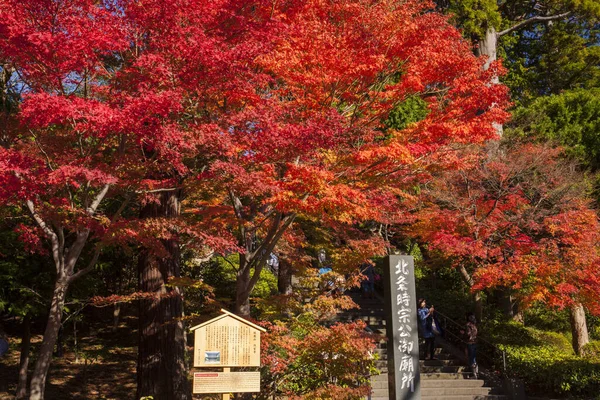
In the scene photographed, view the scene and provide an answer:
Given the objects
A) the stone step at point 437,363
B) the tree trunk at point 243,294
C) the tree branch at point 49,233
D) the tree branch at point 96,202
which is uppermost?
the tree branch at point 96,202

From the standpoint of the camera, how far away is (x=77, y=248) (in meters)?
8.58

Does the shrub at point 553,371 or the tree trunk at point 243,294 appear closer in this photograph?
the tree trunk at point 243,294

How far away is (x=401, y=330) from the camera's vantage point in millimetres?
8430

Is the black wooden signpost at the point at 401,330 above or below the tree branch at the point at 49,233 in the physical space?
below

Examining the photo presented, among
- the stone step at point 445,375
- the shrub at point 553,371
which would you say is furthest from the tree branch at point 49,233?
the shrub at point 553,371

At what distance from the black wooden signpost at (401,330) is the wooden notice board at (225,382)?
2.39 m

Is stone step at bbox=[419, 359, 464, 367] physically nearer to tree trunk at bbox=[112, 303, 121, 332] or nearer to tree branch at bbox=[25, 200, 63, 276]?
tree branch at bbox=[25, 200, 63, 276]

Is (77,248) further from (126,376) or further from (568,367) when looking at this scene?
(568,367)

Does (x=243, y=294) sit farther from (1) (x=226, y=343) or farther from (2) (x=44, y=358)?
(2) (x=44, y=358)

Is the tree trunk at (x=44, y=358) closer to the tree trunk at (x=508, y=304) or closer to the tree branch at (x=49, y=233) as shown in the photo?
the tree branch at (x=49, y=233)

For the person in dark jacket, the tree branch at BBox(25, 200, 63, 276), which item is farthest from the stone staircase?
the tree branch at BBox(25, 200, 63, 276)

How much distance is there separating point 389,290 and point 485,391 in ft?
21.3

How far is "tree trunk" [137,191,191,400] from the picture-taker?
10391 mm

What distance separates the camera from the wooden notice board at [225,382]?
6.69m
